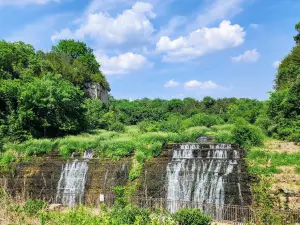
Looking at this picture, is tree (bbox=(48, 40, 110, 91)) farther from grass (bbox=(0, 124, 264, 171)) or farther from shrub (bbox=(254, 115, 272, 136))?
shrub (bbox=(254, 115, 272, 136))

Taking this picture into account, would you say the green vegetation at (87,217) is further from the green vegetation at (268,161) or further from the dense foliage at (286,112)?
the dense foliage at (286,112)

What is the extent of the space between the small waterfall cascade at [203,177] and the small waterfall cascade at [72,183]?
5.91m

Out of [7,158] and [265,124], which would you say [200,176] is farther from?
[7,158]

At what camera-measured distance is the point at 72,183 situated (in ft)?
68.1

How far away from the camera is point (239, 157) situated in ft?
62.4

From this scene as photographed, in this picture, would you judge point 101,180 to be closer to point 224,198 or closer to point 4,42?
point 224,198

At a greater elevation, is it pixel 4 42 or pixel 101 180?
pixel 4 42

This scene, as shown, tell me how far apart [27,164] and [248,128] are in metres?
15.9

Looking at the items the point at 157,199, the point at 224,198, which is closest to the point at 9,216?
the point at 157,199

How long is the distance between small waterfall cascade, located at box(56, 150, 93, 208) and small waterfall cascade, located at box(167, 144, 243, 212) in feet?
19.4

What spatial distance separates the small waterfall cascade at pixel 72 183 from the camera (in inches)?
788

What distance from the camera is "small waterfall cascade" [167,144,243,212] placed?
16.9 meters

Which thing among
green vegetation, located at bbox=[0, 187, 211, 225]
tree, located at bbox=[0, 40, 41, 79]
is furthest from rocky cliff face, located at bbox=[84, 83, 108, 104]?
green vegetation, located at bbox=[0, 187, 211, 225]

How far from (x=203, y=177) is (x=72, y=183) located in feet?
28.7
